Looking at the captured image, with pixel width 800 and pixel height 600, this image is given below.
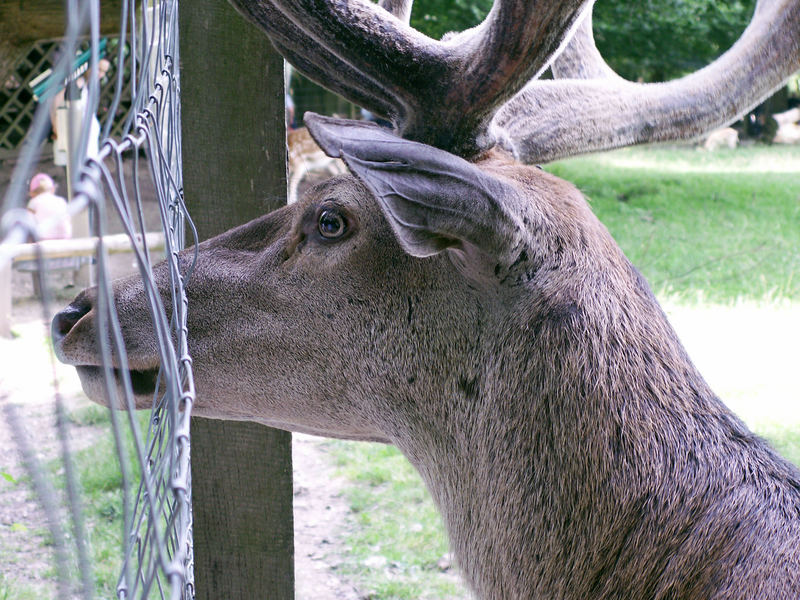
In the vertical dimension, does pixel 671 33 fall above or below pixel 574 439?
above

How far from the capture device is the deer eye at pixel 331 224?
226 centimetres

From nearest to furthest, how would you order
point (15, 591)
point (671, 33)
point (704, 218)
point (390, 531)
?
1. point (15, 591)
2. point (390, 531)
3. point (704, 218)
4. point (671, 33)

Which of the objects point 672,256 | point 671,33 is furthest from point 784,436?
point 671,33

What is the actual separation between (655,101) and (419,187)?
148 centimetres

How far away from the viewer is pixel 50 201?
22.0 feet

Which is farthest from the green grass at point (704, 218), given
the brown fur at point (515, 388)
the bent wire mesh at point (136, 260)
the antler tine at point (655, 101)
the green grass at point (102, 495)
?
the bent wire mesh at point (136, 260)

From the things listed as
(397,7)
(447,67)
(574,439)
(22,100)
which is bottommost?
(574,439)

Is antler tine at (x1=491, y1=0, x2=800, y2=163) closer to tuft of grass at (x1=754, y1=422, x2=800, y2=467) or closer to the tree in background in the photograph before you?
tuft of grass at (x1=754, y1=422, x2=800, y2=467)

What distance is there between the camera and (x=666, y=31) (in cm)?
2219

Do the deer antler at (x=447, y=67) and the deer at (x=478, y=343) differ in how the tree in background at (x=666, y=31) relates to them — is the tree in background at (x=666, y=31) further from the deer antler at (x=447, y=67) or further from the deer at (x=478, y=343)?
the deer at (x=478, y=343)

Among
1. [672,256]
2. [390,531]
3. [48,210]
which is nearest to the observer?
[390,531]

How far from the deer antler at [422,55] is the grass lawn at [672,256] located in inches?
100

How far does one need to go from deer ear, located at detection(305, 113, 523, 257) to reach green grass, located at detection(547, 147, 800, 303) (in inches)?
270

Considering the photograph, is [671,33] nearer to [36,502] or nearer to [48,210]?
[48,210]
